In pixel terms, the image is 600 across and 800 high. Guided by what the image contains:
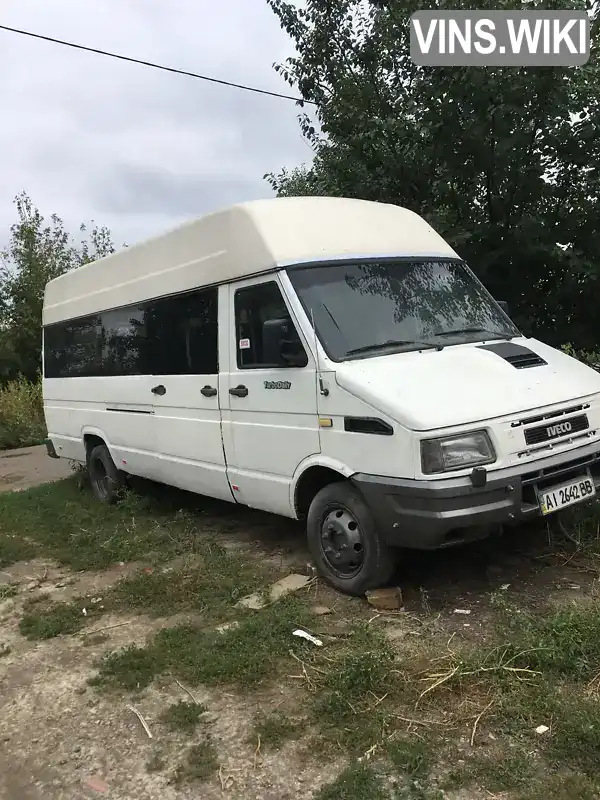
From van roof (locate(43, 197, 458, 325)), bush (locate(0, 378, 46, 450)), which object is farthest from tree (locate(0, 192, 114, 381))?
van roof (locate(43, 197, 458, 325))

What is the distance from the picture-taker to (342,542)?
4441 mm

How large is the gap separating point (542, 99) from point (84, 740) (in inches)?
262

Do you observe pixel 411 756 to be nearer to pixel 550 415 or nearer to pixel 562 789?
pixel 562 789

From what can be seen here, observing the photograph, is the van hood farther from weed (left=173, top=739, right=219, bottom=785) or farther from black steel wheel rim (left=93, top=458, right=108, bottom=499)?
black steel wheel rim (left=93, top=458, right=108, bottom=499)

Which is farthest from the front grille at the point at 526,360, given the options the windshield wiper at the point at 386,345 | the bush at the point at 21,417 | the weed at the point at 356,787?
the bush at the point at 21,417

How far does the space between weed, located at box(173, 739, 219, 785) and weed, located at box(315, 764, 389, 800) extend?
51 cm

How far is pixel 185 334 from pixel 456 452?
2953mm

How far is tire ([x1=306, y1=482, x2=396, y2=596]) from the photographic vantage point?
4.24 m

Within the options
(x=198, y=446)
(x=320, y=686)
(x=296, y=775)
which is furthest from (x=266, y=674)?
(x=198, y=446)

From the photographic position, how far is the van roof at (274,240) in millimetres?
4941

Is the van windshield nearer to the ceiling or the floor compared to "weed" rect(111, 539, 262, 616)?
nearer to the ceiling

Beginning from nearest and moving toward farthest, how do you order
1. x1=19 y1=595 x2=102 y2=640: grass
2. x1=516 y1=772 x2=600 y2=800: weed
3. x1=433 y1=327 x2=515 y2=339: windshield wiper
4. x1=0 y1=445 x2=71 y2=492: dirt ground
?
x1=516 y1=772 x2=600 y2=800: weed → x1=19 y1=595 x2=102 y2=640: grass → x1=433 y1=327 x2=515 y2=339: windshield wiper → x1=0 y1=445 x2=71 y2=492: dirt ground

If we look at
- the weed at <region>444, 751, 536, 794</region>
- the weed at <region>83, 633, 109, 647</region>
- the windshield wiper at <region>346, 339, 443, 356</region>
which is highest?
the windshield wiper at <region>346, 339, 443, 356</region>

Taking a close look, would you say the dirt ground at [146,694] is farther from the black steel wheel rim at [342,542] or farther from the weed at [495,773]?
the black steel wheel rim at [342,542]
